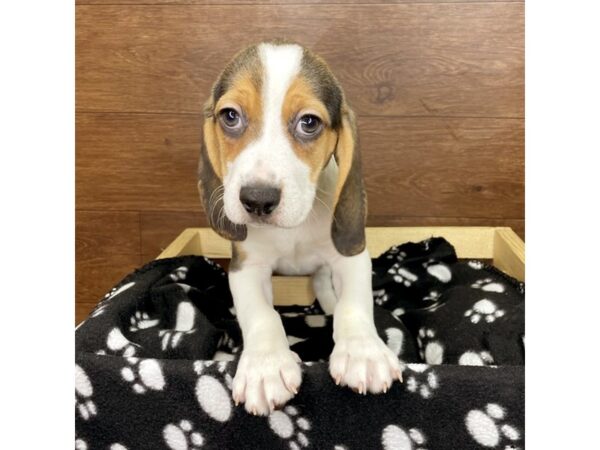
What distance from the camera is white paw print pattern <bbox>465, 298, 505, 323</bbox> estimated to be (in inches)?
74.2

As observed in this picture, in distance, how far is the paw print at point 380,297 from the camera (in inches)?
92.9

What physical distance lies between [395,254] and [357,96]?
83cm

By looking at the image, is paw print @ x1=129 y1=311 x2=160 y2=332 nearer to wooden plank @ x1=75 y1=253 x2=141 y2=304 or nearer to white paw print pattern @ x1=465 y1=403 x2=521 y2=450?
white paw print pattern @ x1=465 y1=403 x2=521 y2=450

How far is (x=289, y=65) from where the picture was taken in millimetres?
1719

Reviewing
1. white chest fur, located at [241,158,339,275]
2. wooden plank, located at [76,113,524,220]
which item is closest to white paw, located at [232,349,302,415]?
white chest fur, located at [241,158,339,275]

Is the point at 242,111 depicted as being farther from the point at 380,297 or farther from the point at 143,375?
the point at 380,297

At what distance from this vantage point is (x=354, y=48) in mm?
2816

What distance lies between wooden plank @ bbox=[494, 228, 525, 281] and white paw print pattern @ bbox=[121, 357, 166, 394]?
1535 mm

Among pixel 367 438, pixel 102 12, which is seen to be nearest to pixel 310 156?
pixel 367 438

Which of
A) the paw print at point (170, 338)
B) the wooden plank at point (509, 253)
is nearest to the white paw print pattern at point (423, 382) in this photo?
the paw print at point (170, 338)
